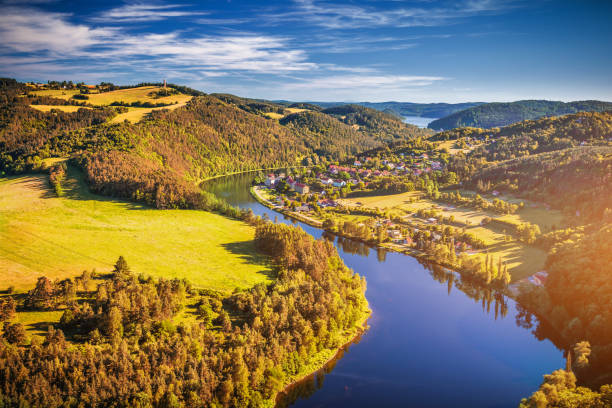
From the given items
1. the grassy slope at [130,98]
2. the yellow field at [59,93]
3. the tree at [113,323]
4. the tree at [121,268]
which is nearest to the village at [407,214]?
the tree at [121,268]

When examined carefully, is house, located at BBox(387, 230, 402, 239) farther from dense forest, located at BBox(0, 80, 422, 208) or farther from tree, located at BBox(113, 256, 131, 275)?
tree, located at BBox(113, 256, 131, 275)

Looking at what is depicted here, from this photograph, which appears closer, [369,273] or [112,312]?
[112,312]

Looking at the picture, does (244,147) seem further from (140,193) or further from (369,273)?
(369,273)

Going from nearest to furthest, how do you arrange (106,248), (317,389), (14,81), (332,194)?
(317,389) < (106,248) < (332,194) < (14,81)

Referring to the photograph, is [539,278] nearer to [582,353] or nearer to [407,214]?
[582,353]

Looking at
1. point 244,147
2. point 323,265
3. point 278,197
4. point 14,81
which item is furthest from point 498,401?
point 14,81

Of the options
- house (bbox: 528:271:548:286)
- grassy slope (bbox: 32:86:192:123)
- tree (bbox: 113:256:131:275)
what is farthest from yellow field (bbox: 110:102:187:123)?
house (bbox: 528:271:548:286)

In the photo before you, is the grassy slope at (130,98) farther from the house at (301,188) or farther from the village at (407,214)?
the house at (301,188)
